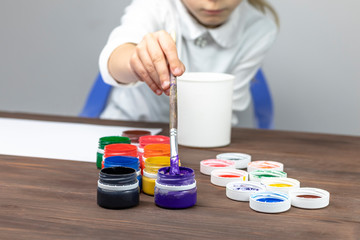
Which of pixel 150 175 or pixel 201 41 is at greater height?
pixel 201 41

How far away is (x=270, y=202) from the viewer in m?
0.66

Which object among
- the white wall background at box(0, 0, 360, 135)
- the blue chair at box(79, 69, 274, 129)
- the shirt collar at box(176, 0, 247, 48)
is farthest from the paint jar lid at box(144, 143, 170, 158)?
the white wall background at box(0, 0, 360, 135)

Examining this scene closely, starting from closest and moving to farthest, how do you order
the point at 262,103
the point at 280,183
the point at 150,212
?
the point at 150,212
the point at 280,183
the point at 262,103

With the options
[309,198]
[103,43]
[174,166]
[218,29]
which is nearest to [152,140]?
[174,166]

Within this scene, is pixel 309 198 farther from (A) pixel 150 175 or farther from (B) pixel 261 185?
(A) pixel 150 175

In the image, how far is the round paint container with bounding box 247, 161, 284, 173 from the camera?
84 centimetres

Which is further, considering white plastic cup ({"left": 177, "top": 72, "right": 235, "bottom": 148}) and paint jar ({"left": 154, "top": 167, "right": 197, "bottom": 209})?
white plastic cup ({"left": 177, "top": 72, "right": 235, "bottom": 148})

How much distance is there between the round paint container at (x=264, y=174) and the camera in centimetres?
78

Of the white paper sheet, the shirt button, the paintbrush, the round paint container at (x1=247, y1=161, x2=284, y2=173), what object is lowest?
the white paper sheet

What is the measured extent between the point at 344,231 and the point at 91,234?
0.98 ft

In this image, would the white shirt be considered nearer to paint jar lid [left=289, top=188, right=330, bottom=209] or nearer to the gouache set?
the gouache set

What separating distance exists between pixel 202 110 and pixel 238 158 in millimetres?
154

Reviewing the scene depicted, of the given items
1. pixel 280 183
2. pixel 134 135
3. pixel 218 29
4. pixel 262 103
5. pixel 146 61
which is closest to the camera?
pixel 280 183

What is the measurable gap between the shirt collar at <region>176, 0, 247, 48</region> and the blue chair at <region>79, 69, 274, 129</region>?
0.22 meters
